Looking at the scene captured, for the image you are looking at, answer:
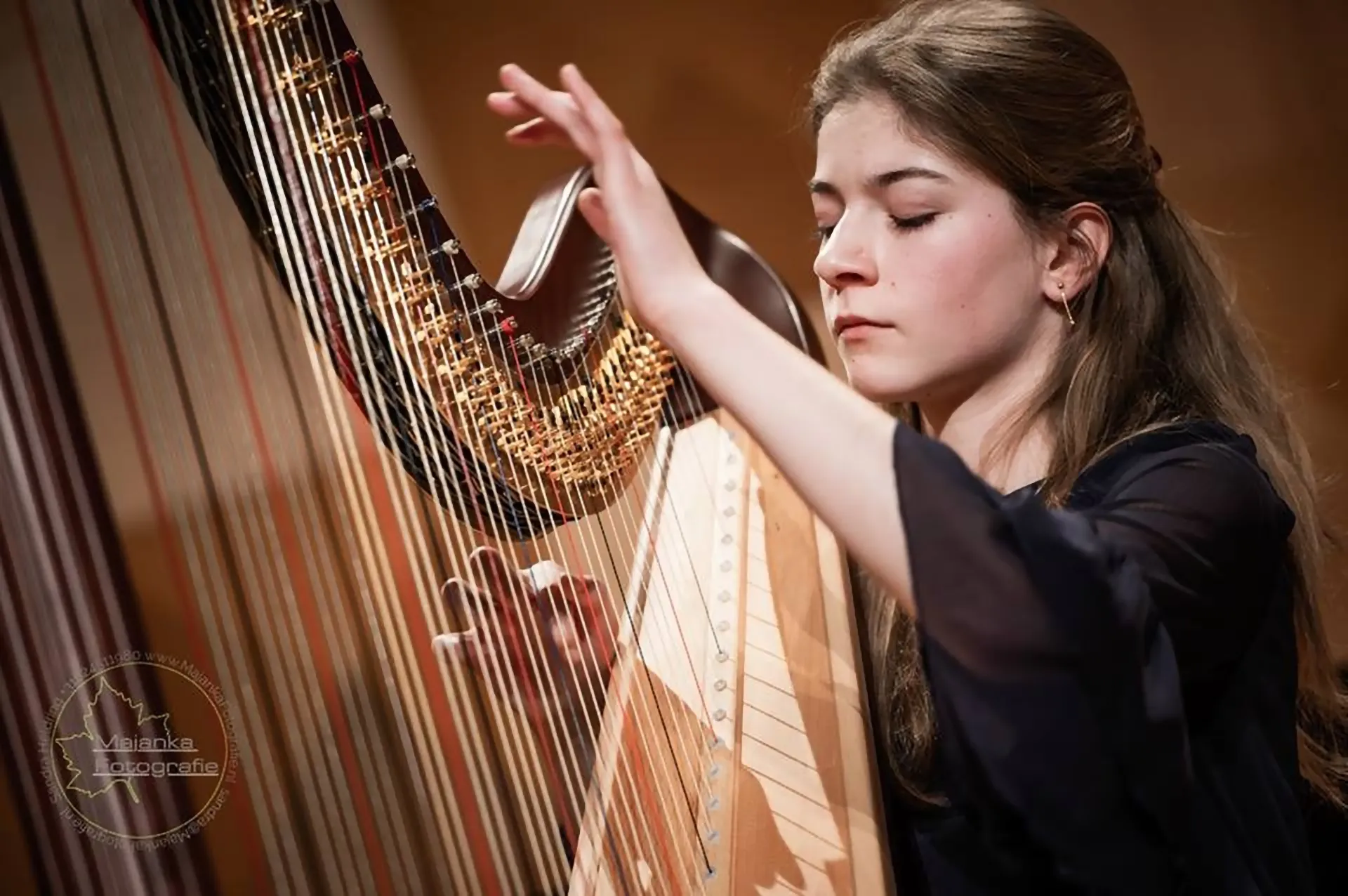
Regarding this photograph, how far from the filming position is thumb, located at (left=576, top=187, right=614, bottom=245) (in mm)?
878

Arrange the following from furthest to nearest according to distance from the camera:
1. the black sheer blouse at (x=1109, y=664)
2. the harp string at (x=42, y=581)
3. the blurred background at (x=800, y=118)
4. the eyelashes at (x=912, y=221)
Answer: the blurred background at (x=800, y=118), the eyelashes at (x=912, y=221), the black sheer blouse at (x=1109, y=664), the harp string at (x=42, y=581)

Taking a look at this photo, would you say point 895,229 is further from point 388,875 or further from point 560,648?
point 388,875

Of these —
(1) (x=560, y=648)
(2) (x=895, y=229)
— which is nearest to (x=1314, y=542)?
(2) (x=895, y=229)

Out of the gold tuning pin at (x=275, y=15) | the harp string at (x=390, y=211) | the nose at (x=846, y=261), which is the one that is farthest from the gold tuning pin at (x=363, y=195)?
the nose at (x=846, y=261)

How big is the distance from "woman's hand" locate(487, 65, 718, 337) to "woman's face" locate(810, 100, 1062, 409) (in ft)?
0.94

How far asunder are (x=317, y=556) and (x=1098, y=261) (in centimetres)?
79

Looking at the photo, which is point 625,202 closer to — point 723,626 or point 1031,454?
point 1031,454

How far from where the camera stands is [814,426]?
2.61 ft

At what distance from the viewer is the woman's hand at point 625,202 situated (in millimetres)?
860

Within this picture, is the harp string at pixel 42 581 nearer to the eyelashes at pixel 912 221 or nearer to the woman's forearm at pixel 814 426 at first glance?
the woman's forearm at pixel 814 426

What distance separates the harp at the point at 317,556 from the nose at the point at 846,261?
34cm

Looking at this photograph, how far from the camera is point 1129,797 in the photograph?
32.6 inches

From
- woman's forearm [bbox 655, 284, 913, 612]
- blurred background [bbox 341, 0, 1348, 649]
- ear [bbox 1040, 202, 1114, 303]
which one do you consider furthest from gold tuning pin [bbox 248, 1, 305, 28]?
blurred background [bbox 341, 0, 1348, 649]

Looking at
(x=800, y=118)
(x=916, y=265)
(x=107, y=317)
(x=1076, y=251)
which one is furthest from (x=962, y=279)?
(x=800, y=118)
